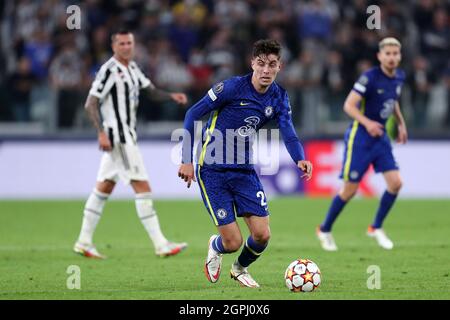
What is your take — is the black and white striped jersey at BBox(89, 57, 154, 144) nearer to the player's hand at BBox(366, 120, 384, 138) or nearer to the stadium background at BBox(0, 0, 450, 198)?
the player's hand at BBox(366, 120, 384, 138)

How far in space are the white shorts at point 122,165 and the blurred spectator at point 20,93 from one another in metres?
7.04

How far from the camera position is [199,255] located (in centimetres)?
1078

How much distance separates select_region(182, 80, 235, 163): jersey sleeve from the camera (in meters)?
7.96

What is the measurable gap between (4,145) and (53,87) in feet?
4.54

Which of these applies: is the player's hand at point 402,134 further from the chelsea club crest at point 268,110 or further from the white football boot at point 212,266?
the white football boot at point 212,266

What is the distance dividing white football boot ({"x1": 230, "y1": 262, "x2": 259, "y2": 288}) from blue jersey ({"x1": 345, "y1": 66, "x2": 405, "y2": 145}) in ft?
11.7

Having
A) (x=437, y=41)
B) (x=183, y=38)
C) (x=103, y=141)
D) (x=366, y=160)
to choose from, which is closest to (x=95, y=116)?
(x=103, y=141)

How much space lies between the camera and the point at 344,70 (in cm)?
1797

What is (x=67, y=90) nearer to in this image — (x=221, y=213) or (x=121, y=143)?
(x=121, y=143)

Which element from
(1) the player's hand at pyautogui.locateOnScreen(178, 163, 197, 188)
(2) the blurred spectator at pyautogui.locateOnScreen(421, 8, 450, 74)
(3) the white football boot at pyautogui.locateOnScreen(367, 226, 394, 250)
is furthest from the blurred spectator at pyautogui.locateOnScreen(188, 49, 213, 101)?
(1) the player's hand at pyautogui.locateOnScreen(178, 163, 197, 188)

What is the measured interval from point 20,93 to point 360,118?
820 cm
